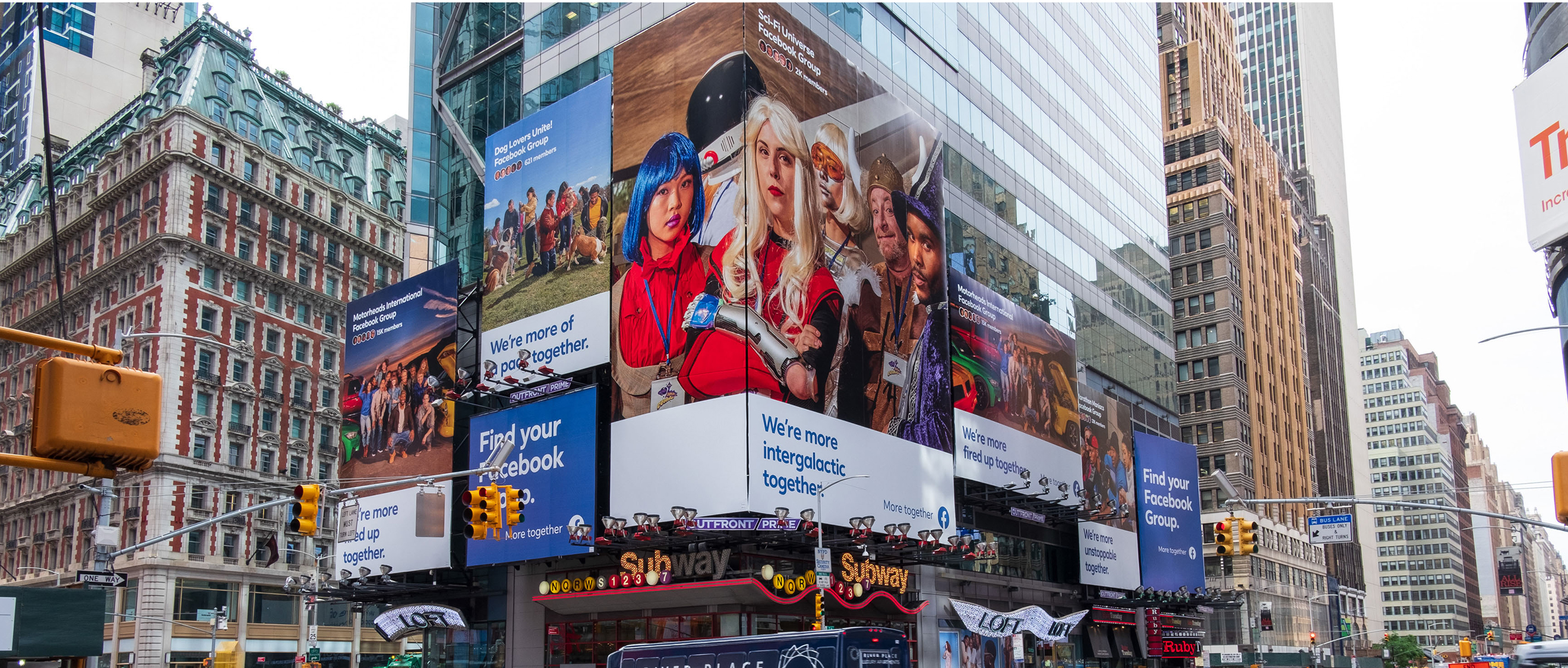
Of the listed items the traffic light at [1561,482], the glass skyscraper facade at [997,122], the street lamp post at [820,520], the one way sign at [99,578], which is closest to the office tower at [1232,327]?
the glass skyscraper facade at [997,122]

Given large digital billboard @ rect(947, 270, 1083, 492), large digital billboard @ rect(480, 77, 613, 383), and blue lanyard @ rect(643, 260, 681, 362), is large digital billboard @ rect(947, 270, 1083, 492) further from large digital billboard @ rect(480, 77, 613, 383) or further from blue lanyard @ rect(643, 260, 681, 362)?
large digital billboard @ rect(480, 77, 613, 383)

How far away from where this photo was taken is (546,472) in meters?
45.6

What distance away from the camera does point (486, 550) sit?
4731 cm

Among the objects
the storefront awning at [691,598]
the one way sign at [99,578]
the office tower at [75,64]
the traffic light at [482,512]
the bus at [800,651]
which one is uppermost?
the office tower at [75,64]

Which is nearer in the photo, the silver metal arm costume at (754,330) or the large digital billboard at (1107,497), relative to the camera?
the silver metal arm costume at (754,330)

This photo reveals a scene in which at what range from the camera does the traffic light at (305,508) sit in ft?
84.8

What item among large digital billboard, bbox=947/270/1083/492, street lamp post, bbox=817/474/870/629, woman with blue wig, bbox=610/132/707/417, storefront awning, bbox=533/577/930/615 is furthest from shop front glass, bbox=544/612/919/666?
large digital billboard, bbox=947/270/1083/492

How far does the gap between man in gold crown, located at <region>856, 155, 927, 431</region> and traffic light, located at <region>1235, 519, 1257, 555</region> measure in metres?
14.3

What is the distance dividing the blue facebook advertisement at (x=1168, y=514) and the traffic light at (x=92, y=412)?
6702 cm

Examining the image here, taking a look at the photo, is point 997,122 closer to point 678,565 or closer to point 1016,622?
point 1016,622

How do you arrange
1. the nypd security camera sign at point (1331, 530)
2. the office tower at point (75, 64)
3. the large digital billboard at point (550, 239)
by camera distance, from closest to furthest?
the nypd security camera sign at point (1331, 530), the large digital billboard at point (550, 239), the office tower at point (75, 64)

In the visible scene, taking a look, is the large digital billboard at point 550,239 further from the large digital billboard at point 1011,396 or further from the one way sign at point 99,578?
the one way sign at point 99,578

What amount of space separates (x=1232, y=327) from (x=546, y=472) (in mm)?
83886

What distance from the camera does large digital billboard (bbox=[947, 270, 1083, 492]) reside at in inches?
2140
